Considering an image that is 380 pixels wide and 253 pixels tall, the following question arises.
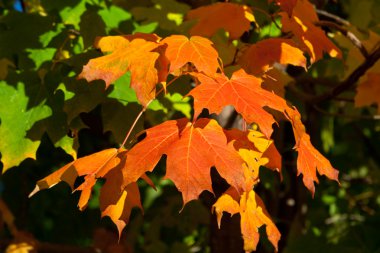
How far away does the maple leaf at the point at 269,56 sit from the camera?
4.95 feet

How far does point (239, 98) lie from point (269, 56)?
29 centimetres

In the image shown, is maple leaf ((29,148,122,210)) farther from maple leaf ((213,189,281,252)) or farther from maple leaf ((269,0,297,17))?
maple leaf ((269,0,297,17))

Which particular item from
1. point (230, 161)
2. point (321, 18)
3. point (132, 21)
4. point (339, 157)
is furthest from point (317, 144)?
point (230, 161)

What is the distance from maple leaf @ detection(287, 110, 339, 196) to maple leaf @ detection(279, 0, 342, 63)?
0.26 meters

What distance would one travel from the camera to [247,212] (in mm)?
1376

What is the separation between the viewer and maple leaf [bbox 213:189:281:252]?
1.32m

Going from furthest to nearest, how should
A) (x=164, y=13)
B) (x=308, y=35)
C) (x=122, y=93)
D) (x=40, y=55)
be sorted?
(x=164, y=13)
(x=40, y=55)
(x=122, y=93)
(x=308, y=35)

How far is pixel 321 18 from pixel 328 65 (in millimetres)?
178

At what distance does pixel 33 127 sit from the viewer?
169 cm

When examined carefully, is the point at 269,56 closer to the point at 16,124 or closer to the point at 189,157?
the point at 189,157

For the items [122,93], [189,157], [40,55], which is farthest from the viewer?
[40,55]

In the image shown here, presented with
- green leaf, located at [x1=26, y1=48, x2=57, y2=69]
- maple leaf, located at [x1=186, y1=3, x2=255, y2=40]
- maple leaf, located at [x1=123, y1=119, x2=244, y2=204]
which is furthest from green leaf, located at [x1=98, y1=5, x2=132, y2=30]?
maple leaf, located at [x1=123, y1=119, x2=244, y2=204]

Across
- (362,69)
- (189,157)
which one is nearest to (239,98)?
(189,157)

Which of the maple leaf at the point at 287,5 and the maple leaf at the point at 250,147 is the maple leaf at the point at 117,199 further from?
the maple leaf at the point at 287,5
